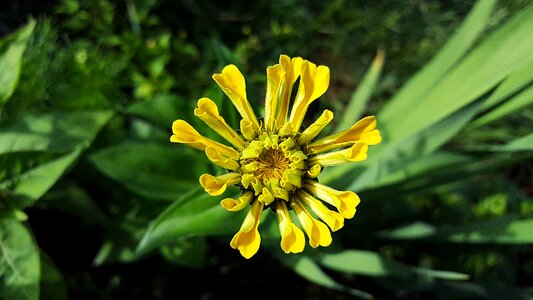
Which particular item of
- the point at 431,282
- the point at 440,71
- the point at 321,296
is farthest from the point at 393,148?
the point at 321,296

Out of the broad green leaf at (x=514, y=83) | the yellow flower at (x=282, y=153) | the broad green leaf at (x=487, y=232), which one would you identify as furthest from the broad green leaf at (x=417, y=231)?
Result: the yellow flower at (x=282, y=153)

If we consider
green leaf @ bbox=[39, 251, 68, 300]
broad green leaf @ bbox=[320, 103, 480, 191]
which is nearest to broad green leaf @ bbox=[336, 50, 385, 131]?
broad green leaf @ bbox=[320, 103, 480, 191]

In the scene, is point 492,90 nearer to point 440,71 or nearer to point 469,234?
Result: point 440,71

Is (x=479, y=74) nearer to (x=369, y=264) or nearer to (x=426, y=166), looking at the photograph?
(x=426, y=166)

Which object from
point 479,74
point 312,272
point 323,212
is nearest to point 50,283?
point 312,272

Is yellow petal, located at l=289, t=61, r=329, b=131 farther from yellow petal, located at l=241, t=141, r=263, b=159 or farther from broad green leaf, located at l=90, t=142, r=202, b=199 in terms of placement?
broad green leaf, located at l=90, t=142, r=202, b=199

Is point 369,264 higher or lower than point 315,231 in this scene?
higher
